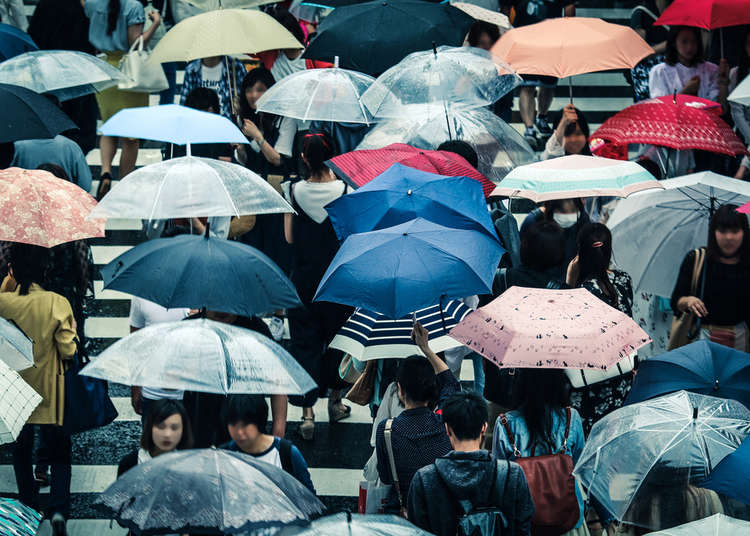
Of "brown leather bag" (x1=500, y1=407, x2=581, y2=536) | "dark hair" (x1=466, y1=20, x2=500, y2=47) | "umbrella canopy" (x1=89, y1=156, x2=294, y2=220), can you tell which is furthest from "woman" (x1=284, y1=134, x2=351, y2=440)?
"dark hair" (x1=466, y1=20, x2=500, y2=47)

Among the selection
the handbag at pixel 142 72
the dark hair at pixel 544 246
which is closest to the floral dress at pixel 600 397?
the dark hair at pixel 544 246

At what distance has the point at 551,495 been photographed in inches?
191

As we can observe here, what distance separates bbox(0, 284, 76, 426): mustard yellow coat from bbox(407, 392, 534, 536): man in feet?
8.67

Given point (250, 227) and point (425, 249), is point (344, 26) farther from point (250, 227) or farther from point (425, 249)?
point (425, 249)

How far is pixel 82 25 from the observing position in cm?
1143

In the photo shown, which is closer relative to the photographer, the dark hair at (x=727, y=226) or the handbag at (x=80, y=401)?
the handbag at (x=80, y=401)

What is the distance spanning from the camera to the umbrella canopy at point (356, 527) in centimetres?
373

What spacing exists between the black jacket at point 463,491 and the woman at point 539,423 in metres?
0.57

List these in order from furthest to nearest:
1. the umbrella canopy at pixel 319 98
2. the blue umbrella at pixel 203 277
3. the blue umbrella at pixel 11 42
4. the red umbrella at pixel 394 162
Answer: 1. the blue umbrella at pixel 11 42
2. the umbrella canopy at pixel 319 98
3. the red umbrella at pixel 394 162
4. the blue umbrella at pixel 203 277

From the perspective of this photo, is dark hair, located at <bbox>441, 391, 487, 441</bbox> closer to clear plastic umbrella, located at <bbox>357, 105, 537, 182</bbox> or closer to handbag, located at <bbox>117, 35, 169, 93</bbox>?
clear plastic umbrella, located at <bbox>357, 105, 537, 182</bbox>

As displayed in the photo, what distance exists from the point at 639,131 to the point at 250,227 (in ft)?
9.47

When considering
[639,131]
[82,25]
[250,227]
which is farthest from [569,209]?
[82,25]

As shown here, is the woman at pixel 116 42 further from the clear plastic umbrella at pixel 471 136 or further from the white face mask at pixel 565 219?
the white face mask at pixel 565 219

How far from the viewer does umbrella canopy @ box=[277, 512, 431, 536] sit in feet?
12.2
